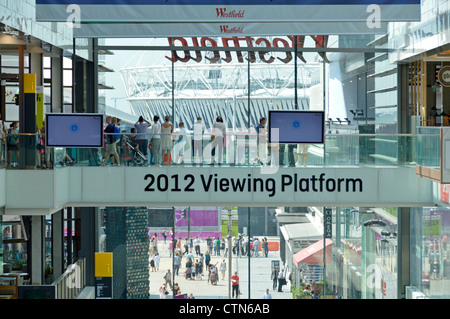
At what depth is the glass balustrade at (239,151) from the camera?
16.6 meters

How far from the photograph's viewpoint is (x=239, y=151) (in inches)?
659

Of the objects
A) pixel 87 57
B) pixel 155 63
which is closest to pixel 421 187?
pixel 155 63

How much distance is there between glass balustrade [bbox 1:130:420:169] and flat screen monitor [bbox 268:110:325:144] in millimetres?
1144

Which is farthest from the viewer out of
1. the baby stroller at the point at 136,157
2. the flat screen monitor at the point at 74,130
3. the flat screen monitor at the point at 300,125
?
the baby stroller at the point at 136,157

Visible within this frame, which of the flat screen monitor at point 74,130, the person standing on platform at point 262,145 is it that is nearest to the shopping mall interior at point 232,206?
the person standing on platform at point 262,145

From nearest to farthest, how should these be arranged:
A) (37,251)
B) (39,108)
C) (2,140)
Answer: (2,140)
(39,108)
(37,251)

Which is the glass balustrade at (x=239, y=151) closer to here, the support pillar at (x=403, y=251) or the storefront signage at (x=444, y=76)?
the storefront signage at (x=444, y=76)

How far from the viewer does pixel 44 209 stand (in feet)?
50.8

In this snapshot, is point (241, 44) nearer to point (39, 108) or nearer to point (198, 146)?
point (198, 146)

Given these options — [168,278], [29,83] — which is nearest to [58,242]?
[168,278]

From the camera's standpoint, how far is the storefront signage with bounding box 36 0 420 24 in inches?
567

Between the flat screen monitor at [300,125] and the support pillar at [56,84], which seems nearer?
the flat screen monitor at [300,125]

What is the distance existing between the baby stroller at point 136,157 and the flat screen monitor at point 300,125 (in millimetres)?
3044

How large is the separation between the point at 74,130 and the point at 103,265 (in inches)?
217
